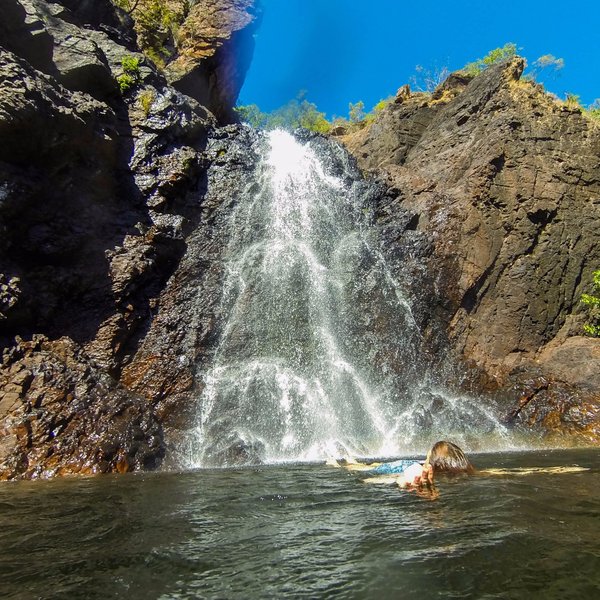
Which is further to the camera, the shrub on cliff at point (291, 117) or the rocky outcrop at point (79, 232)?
the shrub on cliff at point (291, 117)

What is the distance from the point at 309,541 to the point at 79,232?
13.1 meters

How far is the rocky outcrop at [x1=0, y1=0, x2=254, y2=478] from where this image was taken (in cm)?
1120

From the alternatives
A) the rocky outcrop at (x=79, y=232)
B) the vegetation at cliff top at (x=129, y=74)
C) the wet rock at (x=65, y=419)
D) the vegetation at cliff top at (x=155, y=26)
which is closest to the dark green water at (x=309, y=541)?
the wet rock at (x=65, y=419)

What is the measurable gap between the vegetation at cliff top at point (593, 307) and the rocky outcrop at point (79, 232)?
14.5m

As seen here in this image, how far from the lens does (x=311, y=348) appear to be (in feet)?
50.1

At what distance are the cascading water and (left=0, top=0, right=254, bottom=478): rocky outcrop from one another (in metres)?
2.09

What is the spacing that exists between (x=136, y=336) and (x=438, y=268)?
425 inches

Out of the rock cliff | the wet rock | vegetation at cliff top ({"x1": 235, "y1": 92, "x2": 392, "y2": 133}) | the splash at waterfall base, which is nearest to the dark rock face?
the rock cliff

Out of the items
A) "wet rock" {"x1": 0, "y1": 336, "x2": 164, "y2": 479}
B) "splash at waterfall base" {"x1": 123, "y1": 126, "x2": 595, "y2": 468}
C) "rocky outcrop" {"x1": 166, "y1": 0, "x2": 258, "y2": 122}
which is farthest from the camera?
"rocky outcrop" {"x1": 166, "y1": 0, "x2": 258, "y2": 122}

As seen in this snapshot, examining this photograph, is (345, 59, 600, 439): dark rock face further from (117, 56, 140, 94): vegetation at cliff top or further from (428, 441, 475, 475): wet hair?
(117, 56, 140, 94): vegetation at cliff top

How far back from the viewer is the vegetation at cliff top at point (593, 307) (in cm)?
1716

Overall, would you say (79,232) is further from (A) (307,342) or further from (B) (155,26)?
(B) (155,26)

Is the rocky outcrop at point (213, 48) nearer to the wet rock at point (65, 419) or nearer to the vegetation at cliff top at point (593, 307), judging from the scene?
the wet rock at point (65, 419)

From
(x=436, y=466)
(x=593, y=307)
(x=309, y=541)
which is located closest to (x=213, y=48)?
(x=593, y=307)
